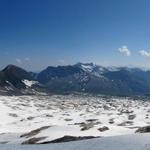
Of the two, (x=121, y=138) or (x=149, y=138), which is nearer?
(x=149, y=138)

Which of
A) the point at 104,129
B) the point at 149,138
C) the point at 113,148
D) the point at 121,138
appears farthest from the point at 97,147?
the point at 104,129

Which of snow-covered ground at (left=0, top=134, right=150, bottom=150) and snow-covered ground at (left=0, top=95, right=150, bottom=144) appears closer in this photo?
snow-covered ground at (left=0, top=134, right=150, bottom=150)

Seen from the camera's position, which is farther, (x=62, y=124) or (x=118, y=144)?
(x=62, y=124)

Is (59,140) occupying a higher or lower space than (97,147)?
lower

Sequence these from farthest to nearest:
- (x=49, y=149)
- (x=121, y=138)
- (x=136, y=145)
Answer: (x=49, y=149)
(x=121, y=138)
(x=136, y=145)

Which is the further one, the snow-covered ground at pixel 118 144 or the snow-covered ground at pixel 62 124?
the snow-covered ground at pixel 62 124

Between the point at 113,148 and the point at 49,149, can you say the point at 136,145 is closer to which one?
the point at 113,148

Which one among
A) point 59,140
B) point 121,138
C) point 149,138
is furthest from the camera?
point 59,140

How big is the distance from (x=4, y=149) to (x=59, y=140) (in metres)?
6.96

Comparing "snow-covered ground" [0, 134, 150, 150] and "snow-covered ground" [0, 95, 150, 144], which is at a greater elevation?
"snow-covered ground" [0, 134, 150, 150]

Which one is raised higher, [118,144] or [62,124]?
[118,144]

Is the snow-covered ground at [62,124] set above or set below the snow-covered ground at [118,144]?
below

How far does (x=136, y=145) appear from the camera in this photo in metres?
14.0

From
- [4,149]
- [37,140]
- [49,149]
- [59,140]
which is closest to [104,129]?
[59,140]
